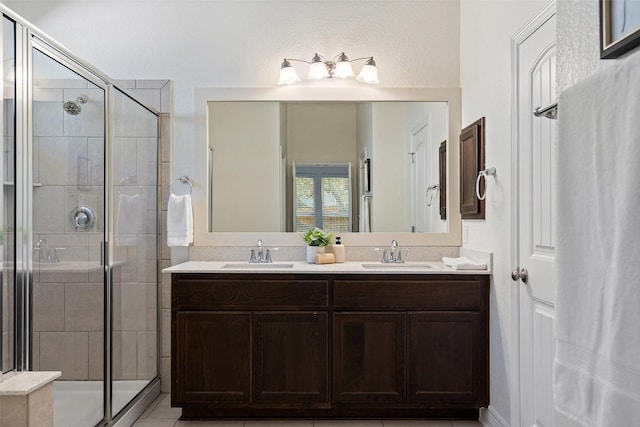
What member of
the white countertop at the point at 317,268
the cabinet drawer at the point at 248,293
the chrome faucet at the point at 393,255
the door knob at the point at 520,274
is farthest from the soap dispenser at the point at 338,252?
the door knob at the point at 520,274

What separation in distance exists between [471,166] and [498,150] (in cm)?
37

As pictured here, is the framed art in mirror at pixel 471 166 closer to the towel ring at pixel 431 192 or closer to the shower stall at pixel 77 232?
the towel ring at pixel 431 192

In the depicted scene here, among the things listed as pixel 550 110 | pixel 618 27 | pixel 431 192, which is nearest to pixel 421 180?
pixel 431 192

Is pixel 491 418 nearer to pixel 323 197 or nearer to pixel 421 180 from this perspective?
pixel 421 180

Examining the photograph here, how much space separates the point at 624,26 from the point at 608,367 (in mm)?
611

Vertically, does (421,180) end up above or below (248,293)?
above

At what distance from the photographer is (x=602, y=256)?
2.64 ft

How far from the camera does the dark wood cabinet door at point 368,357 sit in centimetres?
254

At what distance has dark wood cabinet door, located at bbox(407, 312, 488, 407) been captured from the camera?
253cm

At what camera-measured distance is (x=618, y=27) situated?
878 millimetres

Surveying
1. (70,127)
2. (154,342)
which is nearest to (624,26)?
(70,127)

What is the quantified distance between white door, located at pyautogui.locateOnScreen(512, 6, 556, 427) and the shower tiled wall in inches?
78.8

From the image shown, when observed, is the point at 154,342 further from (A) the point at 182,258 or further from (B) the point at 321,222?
(B) the point at 321,222

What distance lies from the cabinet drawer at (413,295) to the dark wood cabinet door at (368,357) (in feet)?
0.21
